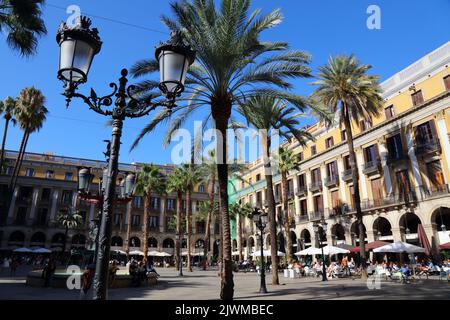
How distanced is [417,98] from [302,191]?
62.2ft

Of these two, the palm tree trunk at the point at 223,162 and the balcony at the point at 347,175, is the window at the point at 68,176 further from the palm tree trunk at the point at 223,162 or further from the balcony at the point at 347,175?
the palm tree trunk at the point at 223,162

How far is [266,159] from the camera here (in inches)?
800

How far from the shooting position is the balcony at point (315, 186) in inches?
1595

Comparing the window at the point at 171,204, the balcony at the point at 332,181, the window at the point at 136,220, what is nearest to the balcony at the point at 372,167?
the balcony at the point at 332,181

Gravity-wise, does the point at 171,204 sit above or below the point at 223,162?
above

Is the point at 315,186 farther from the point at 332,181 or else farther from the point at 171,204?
the point at 171,204

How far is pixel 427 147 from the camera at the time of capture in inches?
1081

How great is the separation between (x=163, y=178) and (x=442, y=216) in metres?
29.4

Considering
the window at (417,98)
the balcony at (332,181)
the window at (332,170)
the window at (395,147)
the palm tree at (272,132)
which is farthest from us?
the window at (332,170)

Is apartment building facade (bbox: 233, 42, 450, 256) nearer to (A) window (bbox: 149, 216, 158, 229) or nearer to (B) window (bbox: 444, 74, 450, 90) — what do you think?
(B) window (bbox: 444, 74, 450, 90)

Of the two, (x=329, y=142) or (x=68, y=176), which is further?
(x=68, y=176)

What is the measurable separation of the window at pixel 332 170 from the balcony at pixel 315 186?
5.66 feet

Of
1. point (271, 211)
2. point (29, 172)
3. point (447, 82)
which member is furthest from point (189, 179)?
point (29, 172)
